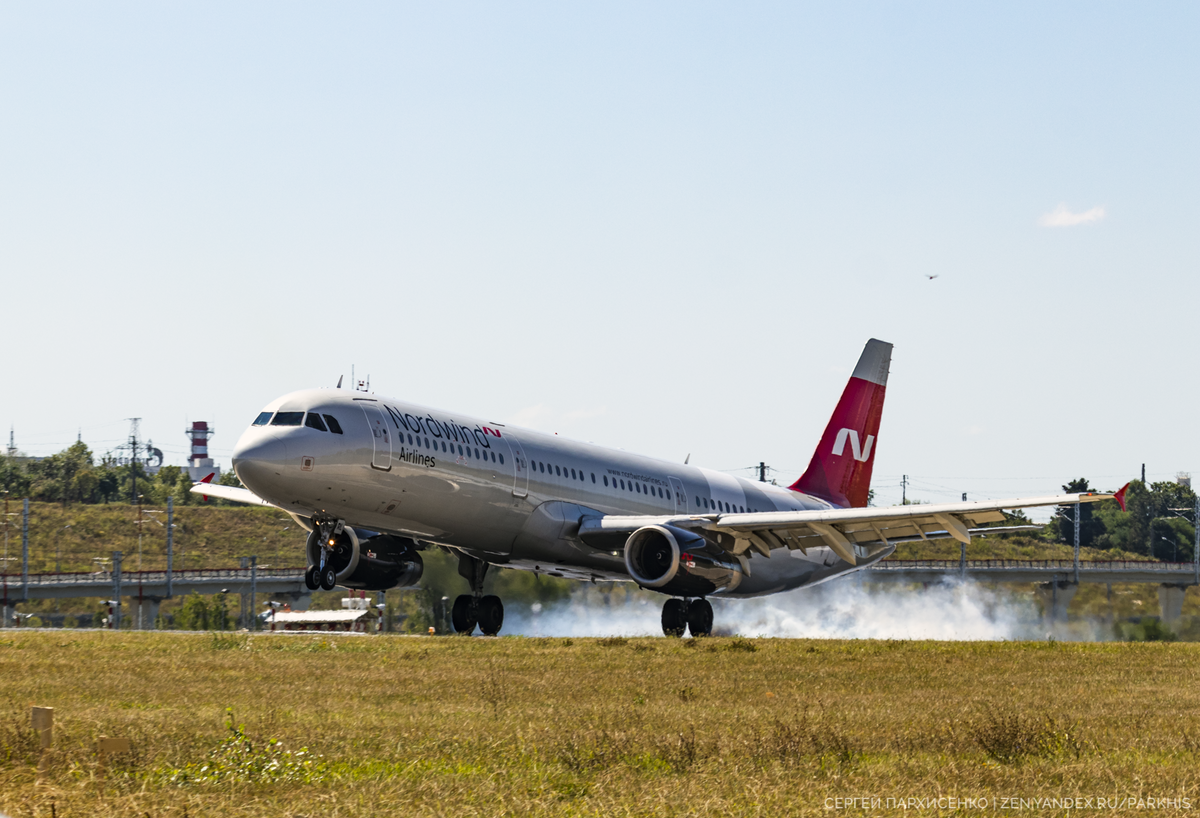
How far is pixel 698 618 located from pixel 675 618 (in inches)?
21.0

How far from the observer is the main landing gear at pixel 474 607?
32656 millimetres

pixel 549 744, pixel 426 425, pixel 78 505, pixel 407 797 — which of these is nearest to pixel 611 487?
pixel 426 425

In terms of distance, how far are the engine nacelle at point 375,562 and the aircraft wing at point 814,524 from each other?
157 inches

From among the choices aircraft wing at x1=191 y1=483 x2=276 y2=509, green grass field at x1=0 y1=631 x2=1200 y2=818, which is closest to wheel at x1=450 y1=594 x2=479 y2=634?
aircraft wing at x1=191 y1=483 x2=276 y2=509

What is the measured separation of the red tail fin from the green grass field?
19.3 metres

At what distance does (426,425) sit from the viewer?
28141 mm

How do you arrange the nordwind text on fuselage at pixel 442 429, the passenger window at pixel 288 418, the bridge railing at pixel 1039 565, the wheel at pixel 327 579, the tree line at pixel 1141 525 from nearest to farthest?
1. the passenger window at pixel 288 418
2. the wheel at pixel 327 579
3. the nordwind text on fuselage at pixel 442 429
4. the bridge railing at pixel 1039 565
5. the tree line at pixel 1141 525

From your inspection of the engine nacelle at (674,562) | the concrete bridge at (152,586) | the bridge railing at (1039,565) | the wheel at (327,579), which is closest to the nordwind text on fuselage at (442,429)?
the wheel at (327,579)

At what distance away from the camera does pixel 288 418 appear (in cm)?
2589

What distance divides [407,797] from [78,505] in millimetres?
129808

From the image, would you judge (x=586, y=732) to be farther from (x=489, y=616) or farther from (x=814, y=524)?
(x=489, y=616)

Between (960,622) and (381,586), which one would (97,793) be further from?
(960,622)

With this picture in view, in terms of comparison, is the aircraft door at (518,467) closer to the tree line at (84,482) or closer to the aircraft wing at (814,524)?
the aircraft wing at (814,524)

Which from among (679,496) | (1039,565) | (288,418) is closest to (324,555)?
(288,418)
